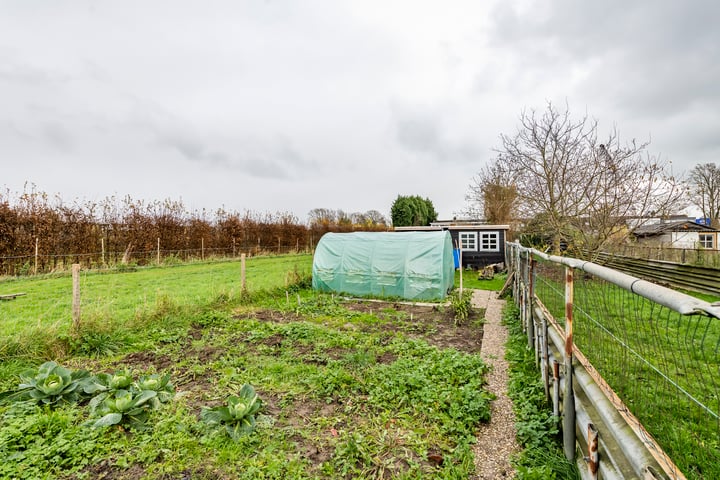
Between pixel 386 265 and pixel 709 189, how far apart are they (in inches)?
1188

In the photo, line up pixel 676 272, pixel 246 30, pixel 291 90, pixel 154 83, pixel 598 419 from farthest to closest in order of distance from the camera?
pixel 291 90 < pixel 154 83 < pixel 676 272 < pixel 246 30 < pixel 598 419

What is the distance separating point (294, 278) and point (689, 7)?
10.8 m

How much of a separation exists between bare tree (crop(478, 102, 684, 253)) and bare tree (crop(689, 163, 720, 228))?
80.1 feet

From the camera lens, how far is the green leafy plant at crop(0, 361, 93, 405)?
10.3 feet

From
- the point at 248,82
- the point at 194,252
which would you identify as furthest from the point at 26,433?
the point at 194,252

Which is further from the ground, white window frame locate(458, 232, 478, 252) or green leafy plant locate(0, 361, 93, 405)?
white window frame locate(458, 232, 478, 252)

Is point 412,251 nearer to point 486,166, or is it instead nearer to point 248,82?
point 248,82

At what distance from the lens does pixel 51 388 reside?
3123 mm

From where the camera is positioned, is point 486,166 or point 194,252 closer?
point 194,252

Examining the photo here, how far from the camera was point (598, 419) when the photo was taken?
1.70 metres

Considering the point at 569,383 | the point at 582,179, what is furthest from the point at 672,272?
the point at 569,383

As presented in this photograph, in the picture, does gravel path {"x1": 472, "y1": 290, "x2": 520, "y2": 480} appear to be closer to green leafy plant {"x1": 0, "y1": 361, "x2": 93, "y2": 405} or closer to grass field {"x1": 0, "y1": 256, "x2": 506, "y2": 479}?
grass field {"x1": 0, "y1": 256, "x2": 506, "y2": 479}

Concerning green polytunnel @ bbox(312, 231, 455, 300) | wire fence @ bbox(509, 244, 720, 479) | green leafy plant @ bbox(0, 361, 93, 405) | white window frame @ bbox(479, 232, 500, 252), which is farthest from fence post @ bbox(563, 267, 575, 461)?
white window frame @ bbox(479, 232, 500, 252)

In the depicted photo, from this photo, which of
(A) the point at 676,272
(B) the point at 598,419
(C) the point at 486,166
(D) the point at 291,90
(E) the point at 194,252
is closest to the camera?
(B) the point at 598,419
